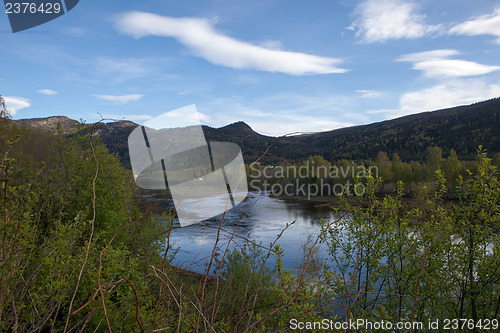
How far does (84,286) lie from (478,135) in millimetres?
132976

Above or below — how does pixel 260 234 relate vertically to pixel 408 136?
below

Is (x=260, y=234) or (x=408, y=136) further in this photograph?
(x=408, y=136)

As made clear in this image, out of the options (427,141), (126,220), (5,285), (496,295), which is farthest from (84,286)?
(427,141)

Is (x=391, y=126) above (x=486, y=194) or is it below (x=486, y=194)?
above

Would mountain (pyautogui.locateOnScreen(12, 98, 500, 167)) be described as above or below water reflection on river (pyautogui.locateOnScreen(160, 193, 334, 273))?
above

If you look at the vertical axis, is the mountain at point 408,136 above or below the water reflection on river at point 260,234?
above

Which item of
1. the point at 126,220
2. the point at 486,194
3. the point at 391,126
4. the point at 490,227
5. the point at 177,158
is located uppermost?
the point at 391,126

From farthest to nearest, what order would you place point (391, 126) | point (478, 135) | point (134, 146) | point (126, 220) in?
1. point (391, 126)
2. point (478, 135)
3. point (126, 220)
4. point (134, 146)

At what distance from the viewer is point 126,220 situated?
14.1 m

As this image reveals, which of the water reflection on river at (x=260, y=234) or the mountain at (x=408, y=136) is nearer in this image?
the water reflection on river at (x=260, y=234)

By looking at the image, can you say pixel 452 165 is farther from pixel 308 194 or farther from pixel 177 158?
pixel 177 158

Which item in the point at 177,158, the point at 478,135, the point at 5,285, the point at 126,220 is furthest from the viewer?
the point at 478,135

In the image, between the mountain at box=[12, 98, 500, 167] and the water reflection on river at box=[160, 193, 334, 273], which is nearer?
the water reflection on river at box=[160, 193, 334, 273]

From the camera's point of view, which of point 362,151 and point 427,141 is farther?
point 362,151
